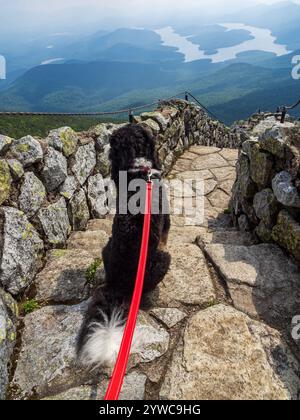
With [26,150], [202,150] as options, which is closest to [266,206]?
[26,150]

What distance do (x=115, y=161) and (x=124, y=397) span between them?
7.82 ft

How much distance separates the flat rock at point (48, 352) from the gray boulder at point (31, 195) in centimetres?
120

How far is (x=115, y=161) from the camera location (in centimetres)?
350

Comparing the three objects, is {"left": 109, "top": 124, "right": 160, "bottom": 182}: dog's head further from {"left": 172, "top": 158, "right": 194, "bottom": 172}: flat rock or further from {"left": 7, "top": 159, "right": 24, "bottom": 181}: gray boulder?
{"left": 172, "top": 158, "right": 194, "bottom": 172}: flat rock

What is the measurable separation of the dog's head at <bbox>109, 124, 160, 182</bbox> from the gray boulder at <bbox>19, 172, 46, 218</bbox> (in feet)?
3.32

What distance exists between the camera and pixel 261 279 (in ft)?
10.8

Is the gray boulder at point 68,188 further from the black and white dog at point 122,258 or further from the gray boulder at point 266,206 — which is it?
the gray boulder at point 266,206

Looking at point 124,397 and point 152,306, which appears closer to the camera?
point 124,397

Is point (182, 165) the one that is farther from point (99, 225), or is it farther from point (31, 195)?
point (31, 195)

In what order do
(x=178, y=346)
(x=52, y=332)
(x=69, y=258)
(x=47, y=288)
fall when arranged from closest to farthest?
(x=178, y=346), (x=52, y=332), (x=47, y=288), (x=69, y=258)

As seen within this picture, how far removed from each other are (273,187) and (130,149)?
1908mm

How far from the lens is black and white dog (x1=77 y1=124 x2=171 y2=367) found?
2424 mm
